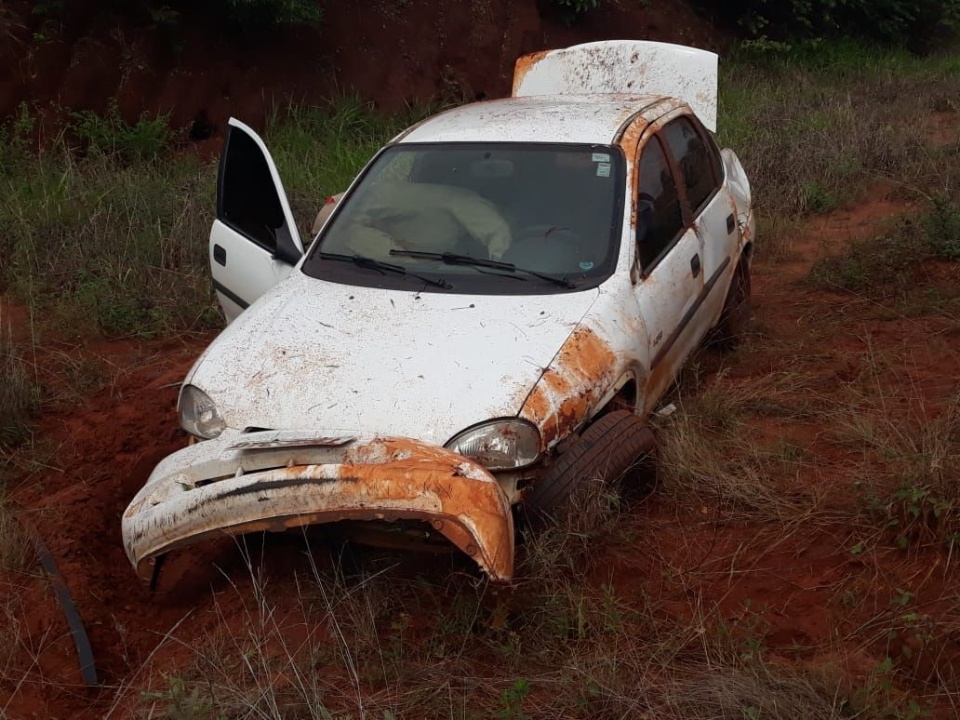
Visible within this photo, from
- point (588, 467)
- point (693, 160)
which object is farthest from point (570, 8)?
point (588, 467)

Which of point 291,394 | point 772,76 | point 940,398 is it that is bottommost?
point 772,76

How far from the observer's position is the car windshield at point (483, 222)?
4.25m

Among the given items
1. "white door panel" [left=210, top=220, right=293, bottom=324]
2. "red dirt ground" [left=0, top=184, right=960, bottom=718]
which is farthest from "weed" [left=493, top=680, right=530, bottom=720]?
"white door panel" [left=210, top=220, right=293, bottom=324]

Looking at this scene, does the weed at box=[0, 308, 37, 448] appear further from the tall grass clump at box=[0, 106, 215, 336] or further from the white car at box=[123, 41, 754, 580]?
the white car at box=[123, 41, 754, 580]

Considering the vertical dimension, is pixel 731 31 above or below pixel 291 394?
below

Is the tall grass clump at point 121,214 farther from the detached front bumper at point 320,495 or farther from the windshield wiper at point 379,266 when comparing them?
the detached front bumper at point 320,495

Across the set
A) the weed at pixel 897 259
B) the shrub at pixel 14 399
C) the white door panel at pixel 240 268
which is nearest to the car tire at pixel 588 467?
the white door panel at pixel 240 268

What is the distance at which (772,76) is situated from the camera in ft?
42.9

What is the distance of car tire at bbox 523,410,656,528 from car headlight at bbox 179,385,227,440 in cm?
115

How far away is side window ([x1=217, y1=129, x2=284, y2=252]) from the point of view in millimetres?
4730

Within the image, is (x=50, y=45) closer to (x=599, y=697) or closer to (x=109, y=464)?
(x=109, y=464)

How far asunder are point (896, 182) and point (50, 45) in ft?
24.3

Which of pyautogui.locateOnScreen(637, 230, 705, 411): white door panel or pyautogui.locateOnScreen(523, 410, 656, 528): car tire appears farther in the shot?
pyautogui.locateOnScreen(637, 230, 705, 411): white door panel

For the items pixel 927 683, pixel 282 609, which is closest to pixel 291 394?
pixel 282 609
